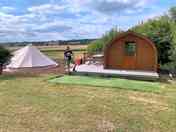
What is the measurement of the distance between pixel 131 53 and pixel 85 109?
864 cm

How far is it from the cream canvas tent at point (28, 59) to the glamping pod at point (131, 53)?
489 centimetres

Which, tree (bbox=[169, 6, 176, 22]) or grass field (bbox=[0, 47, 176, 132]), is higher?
tree (bbox=[169, 6, 176, 22])

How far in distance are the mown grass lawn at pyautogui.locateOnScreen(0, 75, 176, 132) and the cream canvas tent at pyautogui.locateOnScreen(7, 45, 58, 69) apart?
6.71 meters

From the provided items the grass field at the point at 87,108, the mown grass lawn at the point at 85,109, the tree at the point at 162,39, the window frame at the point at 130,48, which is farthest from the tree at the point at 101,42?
the mown grass lawn at the point at 85,109

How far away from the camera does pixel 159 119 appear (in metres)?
5.70

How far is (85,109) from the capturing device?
6.51 metres

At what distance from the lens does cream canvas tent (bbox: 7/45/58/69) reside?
52.5 feet

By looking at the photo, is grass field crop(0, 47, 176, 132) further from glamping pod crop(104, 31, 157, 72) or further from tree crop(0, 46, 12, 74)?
tree crop(0, 46, 12, 74)

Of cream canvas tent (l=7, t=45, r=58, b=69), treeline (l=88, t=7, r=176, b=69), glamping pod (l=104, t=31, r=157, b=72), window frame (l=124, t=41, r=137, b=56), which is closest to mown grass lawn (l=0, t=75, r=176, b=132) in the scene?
glamping pod (l=104, t=31, r=157, b=72)

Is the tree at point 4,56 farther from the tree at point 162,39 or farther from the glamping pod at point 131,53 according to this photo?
the tree at point 162,39

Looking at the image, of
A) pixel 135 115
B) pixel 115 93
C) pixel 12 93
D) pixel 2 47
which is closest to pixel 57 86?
pixel 12 93

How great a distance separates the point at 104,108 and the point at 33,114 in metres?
1.95

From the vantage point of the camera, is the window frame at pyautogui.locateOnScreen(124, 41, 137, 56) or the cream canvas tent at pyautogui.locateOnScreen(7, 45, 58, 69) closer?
the window frame at pyautogui.locateOnScreen(124, 41, 137, 56)

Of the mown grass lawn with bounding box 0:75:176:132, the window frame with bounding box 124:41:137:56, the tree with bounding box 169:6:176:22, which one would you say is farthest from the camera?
the tree with bounding box 169:6:176:22
